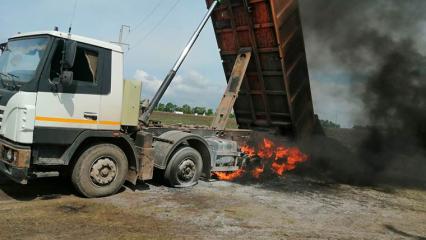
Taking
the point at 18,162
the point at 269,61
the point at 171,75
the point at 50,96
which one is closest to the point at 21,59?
the point at 50,96

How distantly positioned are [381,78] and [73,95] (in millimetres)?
8963

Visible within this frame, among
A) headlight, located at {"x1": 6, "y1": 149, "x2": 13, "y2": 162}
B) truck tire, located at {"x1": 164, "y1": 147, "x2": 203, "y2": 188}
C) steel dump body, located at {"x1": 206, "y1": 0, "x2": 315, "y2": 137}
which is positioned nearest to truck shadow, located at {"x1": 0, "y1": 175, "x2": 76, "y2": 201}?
headlight, located at {"x1": 6, "y1": 149, "x2": 13, "y2": 162}

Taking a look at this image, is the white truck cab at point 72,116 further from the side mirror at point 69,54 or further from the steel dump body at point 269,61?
the steel dump body at point 269,61

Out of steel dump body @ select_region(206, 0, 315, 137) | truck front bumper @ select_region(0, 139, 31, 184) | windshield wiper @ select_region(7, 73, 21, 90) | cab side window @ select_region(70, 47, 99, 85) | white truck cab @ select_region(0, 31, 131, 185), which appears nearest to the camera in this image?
truck front bumper @ select_region(0, 139, 31, 184)

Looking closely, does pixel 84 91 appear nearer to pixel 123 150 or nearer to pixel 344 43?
pixel 123 150

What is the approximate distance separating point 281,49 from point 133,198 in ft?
16.2

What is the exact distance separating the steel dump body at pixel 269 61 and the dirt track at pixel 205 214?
279cm

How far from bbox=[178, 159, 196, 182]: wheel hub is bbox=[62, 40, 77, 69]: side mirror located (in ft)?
9.97

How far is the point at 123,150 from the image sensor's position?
7.02 meters

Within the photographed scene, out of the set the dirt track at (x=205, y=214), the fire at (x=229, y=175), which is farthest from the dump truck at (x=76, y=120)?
the fire at (x=229, y=175)

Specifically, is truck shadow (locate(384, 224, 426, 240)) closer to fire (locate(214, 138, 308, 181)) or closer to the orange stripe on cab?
fire (locate(214, 138, 308, 181))

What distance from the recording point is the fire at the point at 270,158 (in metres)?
9.90

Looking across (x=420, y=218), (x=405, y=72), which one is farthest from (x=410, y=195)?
(x=405, y=72)

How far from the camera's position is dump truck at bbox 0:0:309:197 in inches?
230
